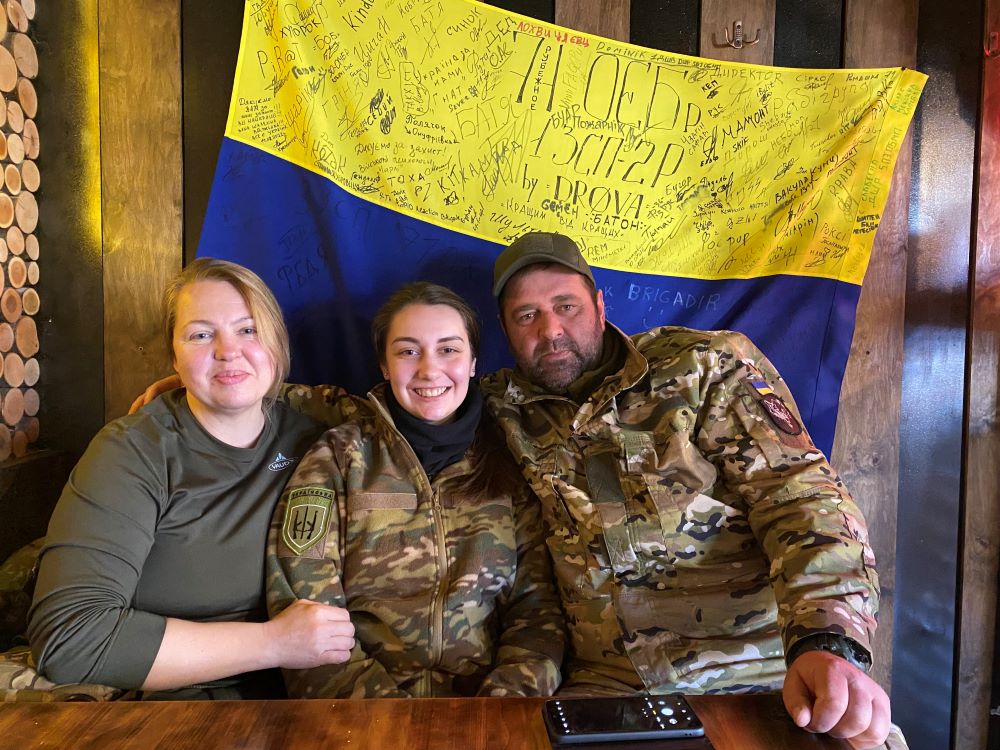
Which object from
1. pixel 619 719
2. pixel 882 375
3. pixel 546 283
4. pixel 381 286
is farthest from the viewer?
pixel 882 375

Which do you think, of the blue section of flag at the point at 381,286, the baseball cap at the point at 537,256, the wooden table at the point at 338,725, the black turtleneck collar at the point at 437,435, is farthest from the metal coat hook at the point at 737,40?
the wooden table at the point at 338,725

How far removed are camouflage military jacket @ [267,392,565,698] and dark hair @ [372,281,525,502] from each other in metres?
0.03

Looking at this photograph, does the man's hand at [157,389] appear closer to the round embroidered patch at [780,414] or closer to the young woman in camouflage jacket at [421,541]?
the young woman in camouflage jacket at [421,541]

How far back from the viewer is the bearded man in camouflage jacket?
1493mm

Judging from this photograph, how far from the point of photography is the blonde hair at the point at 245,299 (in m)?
1.61

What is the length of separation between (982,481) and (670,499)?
134cm

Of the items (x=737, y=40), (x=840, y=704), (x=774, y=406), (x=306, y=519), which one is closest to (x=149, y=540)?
(x=306, y=519)

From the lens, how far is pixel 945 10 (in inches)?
85.9

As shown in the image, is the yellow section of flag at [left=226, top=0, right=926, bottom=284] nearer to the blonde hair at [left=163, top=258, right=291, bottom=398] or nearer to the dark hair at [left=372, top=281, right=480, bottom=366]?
the dark hair at [left=372, top=281, right=480, bottom=366]

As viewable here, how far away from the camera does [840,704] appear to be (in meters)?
1.03

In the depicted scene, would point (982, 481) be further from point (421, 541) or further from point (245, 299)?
point (245, 299)

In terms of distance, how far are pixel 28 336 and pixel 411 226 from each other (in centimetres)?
120

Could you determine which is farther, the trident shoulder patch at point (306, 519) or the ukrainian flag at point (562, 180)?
the ukrainian flag at point (562, 180)

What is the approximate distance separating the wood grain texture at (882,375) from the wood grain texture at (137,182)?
2.20 metres
